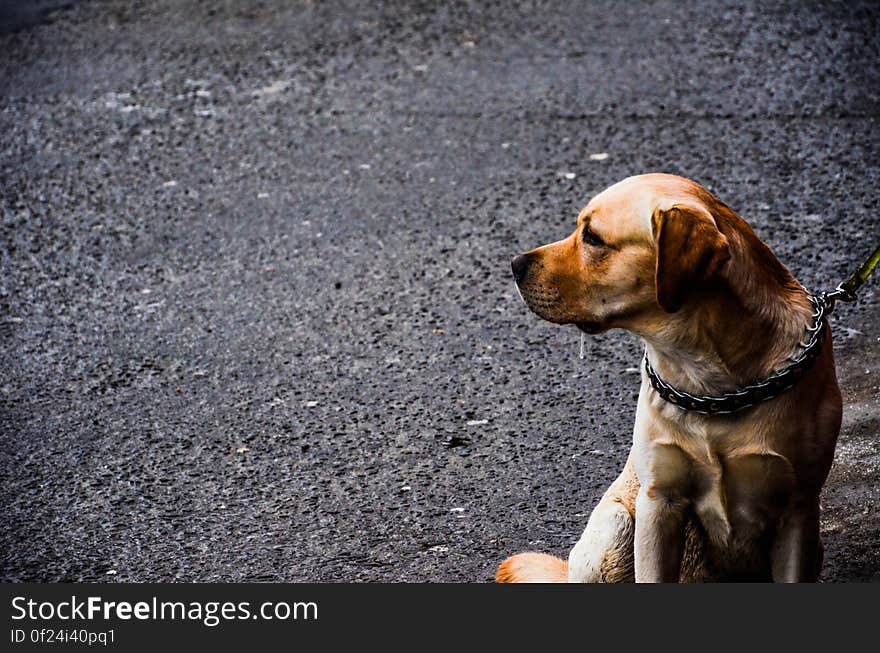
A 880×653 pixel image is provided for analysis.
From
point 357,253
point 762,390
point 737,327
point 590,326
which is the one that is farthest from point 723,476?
point 357,253

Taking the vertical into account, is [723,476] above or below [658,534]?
above

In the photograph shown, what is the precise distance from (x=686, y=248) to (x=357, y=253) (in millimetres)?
3591

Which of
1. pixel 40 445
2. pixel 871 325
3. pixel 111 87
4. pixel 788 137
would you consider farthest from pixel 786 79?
pixel 40 445

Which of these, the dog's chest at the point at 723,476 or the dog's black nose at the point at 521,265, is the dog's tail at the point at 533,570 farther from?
the dog's black nose at the point at 521,265

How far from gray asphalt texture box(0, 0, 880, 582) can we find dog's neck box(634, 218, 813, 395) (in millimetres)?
1149

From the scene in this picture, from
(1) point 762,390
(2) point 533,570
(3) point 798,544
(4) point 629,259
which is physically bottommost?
(2) point 533,570

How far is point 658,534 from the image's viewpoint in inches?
125

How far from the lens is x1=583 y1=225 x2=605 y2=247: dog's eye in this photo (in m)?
3.19

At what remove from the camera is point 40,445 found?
499 cm

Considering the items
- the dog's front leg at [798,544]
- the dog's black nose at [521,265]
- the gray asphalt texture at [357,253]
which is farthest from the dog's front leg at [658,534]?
the gray asphalt texture at [357,253]

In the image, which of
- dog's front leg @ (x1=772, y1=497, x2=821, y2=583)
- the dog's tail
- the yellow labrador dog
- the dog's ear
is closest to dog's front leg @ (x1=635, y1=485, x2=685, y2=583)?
the yellow labrador dog

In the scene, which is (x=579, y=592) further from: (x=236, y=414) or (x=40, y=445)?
(x=40, y=445)

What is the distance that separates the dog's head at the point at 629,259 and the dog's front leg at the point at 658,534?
462mm

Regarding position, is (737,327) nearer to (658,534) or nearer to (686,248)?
(686,248)
